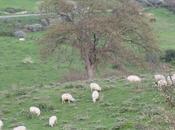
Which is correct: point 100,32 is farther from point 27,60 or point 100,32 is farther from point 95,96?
point 95,96

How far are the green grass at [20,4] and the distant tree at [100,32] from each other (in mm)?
32199

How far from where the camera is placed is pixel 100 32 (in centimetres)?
3809

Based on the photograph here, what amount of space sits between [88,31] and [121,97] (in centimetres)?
2026

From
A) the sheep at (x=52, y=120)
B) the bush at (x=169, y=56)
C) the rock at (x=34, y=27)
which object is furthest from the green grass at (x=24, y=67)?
the sheep at (x=52, y=120)

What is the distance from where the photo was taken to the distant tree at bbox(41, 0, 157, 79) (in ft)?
126

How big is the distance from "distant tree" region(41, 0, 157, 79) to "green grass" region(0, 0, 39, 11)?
106ft

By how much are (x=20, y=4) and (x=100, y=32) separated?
1534 inches

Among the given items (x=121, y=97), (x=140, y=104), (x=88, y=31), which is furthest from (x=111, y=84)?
(x=88, y=31)

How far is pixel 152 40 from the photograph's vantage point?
39.4 metres

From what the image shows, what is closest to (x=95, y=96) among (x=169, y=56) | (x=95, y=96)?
(x=95, y=96)

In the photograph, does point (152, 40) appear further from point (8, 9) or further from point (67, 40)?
point (8, 9)

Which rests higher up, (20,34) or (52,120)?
(20,34)

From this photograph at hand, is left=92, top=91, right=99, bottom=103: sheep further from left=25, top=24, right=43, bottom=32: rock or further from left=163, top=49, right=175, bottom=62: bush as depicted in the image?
left=25, top=24, right=43, bottom=32: rock

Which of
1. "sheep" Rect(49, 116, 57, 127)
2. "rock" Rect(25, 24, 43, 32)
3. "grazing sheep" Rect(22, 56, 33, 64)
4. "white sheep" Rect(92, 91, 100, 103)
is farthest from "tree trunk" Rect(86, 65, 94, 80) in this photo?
"rock" Rect(25, 24, 43, 32)
